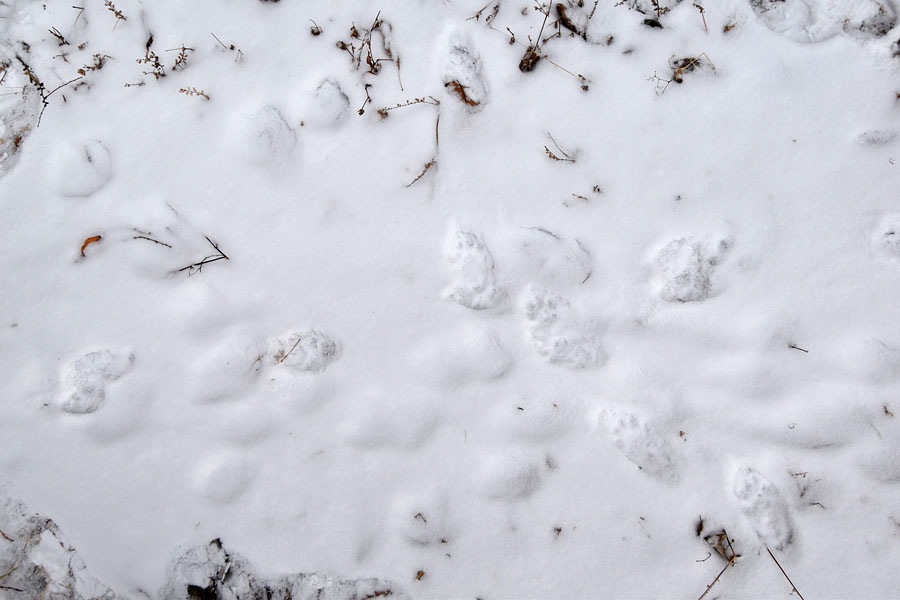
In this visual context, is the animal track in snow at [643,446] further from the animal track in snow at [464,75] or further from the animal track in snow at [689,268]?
the animal track in snow at [464,75]

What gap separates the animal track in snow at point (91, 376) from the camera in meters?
1.96

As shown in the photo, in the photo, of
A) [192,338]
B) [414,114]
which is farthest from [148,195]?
[414,114]

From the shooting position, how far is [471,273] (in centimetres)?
200

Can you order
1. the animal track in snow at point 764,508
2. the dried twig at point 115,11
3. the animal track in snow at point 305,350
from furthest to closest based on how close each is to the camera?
1. the dried twig at point 115,11
2. the animal track in snow at point 305,350
3. the animal track in snow at point 764,508

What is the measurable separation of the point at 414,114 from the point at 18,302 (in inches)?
61.1

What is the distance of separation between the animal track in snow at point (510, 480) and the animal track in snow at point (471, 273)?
1.79ft

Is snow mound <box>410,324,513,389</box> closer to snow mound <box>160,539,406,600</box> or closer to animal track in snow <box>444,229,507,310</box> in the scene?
animal track in snow <box>444,229,507,310</box>

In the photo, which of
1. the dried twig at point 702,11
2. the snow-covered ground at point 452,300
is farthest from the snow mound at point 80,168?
the dried twig at point 702,11

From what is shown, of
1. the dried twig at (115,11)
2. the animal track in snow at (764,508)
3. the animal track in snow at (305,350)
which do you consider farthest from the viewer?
the dried twig at (115,11)

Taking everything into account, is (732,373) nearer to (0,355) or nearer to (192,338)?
(192,338)

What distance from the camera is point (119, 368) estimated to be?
1981 mm

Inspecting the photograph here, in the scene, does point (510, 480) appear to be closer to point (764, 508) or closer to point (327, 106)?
point (764, 508)

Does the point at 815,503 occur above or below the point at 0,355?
below

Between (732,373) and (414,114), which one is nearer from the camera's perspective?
(732,373)
